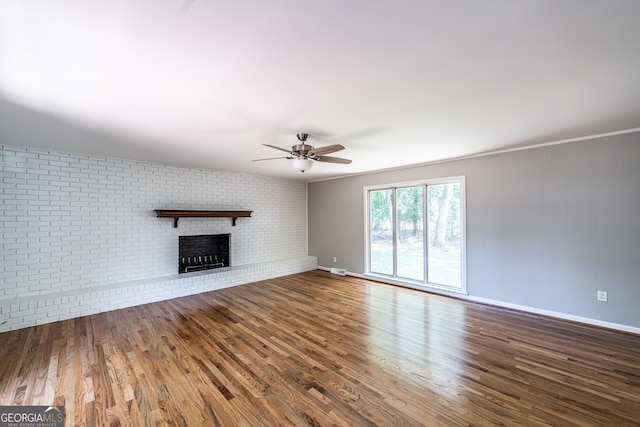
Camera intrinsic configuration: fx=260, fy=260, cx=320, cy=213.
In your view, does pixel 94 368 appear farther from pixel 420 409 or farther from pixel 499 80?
pixel 499 80

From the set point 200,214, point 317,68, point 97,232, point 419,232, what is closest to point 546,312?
point 419,232

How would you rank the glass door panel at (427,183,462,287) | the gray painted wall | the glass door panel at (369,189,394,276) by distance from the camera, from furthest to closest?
the glass door panel at (369,189,394,276)
the glass door panel at (427,183,462,287)
the gray painted wall

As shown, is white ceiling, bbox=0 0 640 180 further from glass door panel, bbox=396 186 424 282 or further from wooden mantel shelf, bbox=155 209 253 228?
glass door panel, bbox=396 186 424 282

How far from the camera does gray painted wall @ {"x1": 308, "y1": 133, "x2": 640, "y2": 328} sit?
10.3ft

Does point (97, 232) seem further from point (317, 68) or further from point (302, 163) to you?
point (317, 68)

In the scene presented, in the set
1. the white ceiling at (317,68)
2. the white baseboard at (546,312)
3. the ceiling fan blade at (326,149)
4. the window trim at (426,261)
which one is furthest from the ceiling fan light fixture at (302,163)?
the white baseboard at (546,312)

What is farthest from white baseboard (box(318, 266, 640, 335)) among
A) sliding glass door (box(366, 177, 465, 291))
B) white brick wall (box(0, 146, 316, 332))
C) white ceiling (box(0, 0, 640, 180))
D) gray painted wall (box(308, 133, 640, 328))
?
white brick wall (box(0, 146, 316, 332))

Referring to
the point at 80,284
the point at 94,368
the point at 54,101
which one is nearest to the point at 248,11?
the point at 54,101

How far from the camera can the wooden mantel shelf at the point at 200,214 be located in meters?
4.62

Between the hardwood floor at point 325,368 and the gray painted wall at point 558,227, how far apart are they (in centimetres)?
36

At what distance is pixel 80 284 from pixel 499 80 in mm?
5821

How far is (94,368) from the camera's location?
95.7 inches
